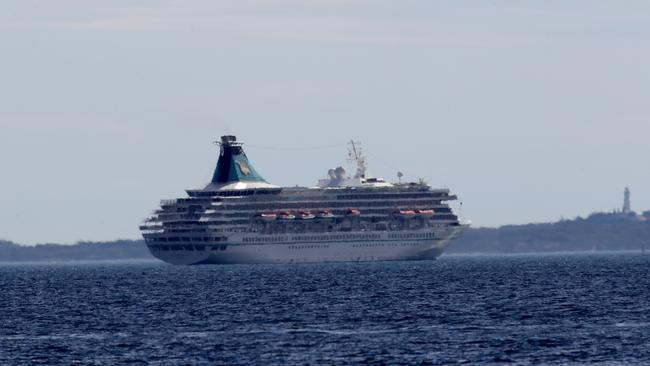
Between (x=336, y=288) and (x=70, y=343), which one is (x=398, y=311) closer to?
(x=70, y=343)

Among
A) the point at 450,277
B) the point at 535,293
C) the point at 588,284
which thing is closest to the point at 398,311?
the point at 535,293

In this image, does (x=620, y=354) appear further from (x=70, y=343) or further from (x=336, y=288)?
(x=336, y=288)

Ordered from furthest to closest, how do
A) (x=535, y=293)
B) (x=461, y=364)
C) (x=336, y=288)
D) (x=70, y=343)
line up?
1. (x=336, y=288)
2. (x=535, y=293)
3. (x=70, y=343)
4. (x=461, y=364)

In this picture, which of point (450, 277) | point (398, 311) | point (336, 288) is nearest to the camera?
point (398, 311)

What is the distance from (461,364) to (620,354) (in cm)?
806

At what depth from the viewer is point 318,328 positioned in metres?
88.0

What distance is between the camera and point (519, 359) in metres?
69.6

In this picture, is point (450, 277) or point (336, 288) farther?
point (450, 277)

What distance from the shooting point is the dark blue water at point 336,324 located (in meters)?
72.8

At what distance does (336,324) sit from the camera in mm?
90875

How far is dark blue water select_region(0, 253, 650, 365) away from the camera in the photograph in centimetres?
7281

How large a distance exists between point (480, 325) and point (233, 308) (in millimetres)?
24952

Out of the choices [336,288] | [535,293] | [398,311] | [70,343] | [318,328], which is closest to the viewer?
[70,343]

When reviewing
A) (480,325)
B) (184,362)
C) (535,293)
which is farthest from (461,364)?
(535,293)
